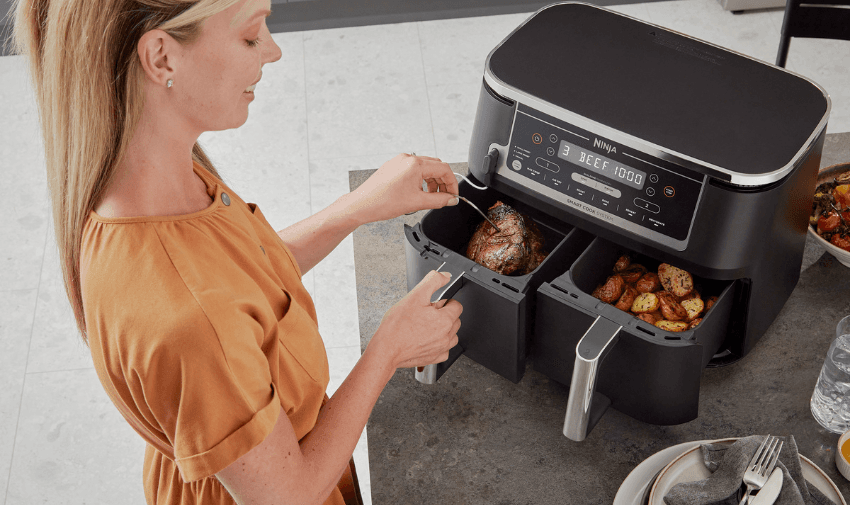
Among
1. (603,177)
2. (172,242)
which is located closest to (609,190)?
(603,177)

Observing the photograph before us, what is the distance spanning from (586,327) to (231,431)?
464 millimetres

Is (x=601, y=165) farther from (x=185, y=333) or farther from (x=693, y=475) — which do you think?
(x=185, y=333)

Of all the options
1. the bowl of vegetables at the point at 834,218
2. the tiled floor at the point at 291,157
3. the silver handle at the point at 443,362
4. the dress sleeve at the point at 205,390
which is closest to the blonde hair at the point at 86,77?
the dress sleeve at the point at 205,390

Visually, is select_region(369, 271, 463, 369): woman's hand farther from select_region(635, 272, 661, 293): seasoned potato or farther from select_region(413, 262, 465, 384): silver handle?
Result: select_region(635, 272, 661, 293): seasoned potato

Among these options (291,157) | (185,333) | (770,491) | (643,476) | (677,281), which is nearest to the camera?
(185,333)

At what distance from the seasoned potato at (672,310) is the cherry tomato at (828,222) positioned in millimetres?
323

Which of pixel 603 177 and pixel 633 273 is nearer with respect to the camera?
pixel 603 177

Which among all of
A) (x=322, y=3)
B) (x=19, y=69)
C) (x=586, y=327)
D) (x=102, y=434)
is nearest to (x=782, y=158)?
(x=586, y=327)

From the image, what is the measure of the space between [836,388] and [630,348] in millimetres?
296

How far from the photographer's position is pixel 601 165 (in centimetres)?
102

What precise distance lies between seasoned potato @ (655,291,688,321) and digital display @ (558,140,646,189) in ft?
0.56

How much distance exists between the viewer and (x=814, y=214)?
1.22 meters

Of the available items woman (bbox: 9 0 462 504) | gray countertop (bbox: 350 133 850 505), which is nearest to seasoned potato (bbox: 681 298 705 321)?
gray countertop (bbox: 350 133 850 505)

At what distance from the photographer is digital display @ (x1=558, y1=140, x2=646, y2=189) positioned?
100cm
